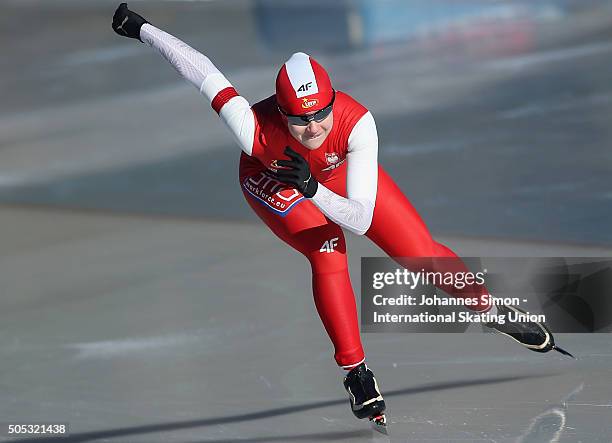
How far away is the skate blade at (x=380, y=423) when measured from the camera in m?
4.33

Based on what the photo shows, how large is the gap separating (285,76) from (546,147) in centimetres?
471

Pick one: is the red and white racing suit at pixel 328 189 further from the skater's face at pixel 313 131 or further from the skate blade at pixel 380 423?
the skate blade at pixel 380 423

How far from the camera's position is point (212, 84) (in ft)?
14.3

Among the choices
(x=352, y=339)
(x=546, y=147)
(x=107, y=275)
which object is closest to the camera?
(x=352, y=339)

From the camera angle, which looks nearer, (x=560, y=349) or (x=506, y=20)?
(x=560, y=349)

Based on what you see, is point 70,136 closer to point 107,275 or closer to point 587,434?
point 107,275

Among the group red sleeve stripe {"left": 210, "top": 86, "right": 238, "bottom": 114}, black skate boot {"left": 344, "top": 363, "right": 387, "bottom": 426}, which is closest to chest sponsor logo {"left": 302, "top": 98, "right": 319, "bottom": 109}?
red sleeve stripe {"left": 210, "top": 86, "right": 238, "bottom": 114}

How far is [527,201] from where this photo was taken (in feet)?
24.2

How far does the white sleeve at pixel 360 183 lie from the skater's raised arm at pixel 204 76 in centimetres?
41

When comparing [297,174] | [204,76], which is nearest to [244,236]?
[204,76]

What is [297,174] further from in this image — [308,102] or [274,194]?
[274,194]

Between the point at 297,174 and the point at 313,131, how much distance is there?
30 centimetres

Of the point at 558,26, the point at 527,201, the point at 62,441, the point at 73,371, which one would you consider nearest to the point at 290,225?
the point at 62,441

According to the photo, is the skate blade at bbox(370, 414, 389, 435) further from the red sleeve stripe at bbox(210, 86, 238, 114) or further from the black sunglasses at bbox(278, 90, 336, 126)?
the red sleeve stripe at bbox(210, 86, 238, 114)
